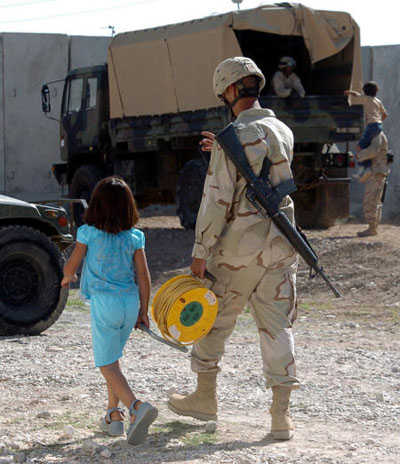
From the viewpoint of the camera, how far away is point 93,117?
16016 mm


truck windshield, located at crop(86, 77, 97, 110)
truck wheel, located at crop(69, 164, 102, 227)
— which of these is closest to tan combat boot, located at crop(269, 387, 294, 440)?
truck wheel, located at crop(69, 164, 102, 227)

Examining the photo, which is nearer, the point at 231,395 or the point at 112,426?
the point at 112,426

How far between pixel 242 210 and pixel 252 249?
19 cm

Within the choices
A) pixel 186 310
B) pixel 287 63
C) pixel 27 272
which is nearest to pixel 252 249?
pixel 186 310

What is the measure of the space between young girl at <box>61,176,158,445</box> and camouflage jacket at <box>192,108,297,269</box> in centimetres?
32

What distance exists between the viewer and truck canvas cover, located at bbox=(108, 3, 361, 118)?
44.4 ft

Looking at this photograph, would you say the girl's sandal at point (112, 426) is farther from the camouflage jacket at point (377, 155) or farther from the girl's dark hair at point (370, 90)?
the girl's dark hair at point (370, 90)

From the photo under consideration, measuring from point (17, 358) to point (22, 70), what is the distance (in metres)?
13.6

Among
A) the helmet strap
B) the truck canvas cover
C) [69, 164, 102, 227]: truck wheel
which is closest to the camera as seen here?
the helmet strap

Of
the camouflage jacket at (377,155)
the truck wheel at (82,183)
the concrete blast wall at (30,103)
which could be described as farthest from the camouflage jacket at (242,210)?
the concrete blast wall at (30,103)

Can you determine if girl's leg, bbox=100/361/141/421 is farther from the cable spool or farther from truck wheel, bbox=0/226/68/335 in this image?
truck wheel, bbox=0/226/68/335

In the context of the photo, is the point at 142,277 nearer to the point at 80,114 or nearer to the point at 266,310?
the point at 266,310

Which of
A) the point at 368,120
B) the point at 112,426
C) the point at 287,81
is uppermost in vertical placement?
the point at 287,81

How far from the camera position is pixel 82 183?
16.2m
